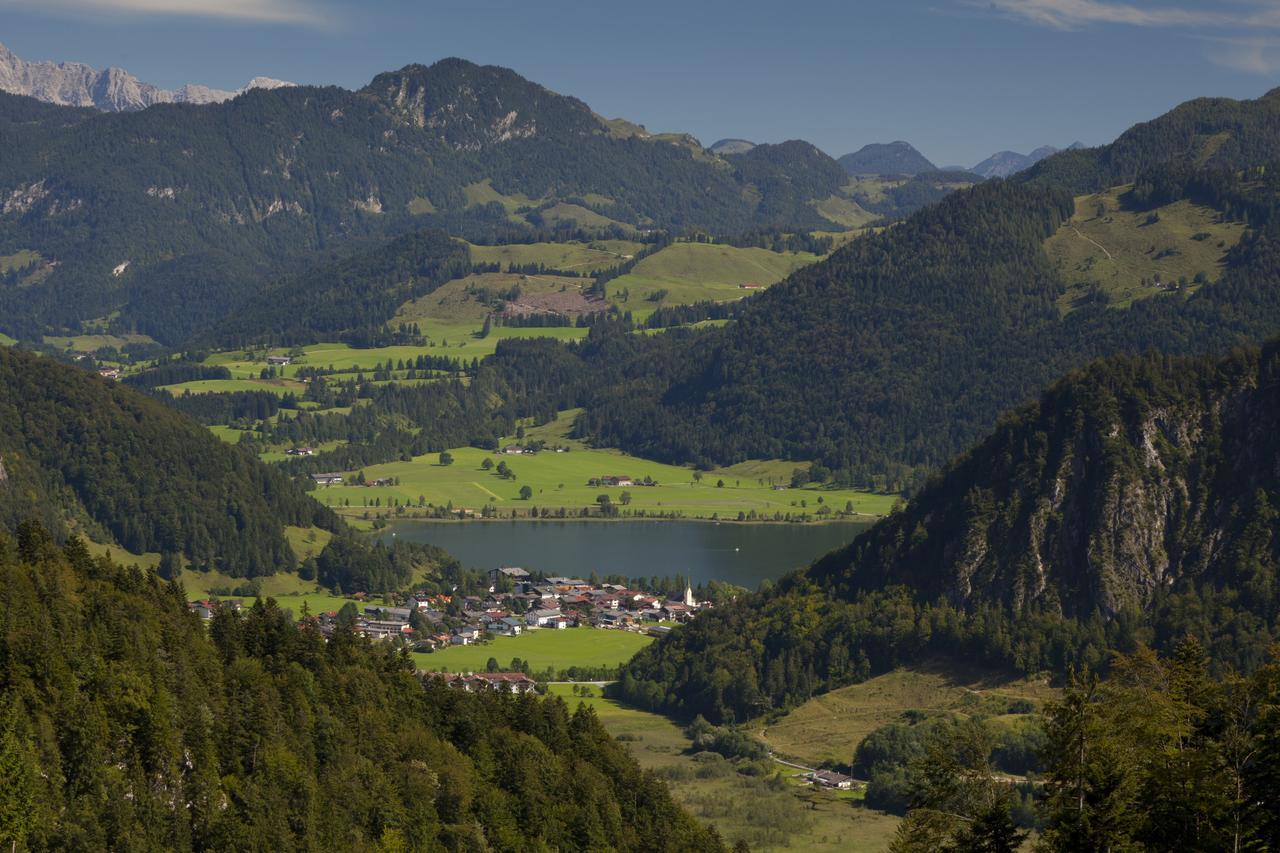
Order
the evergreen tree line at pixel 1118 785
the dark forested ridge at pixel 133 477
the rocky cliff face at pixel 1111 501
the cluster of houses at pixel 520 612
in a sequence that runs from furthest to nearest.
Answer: the dark forested ridge at pixel 133 477, the cluster of houses at pixel 520 612, the rocky cliff face at pixel 1111 501, the evergreen tree line at pixel 1118 785

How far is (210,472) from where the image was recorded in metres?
186

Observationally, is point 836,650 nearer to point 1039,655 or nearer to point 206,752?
point 1039,655

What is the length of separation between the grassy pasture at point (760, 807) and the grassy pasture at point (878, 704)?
5.38m

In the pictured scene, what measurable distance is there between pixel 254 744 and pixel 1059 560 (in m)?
74.5

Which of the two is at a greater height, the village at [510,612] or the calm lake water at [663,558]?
the calm lake water at [663,558]

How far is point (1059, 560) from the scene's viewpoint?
126m

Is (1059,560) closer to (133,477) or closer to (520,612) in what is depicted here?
(520,612)

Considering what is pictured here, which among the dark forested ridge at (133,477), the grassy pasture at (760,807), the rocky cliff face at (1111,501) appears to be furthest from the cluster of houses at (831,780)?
the dark forested ridge at (133,477)

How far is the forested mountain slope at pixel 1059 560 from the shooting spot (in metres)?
117

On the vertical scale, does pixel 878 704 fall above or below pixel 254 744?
below

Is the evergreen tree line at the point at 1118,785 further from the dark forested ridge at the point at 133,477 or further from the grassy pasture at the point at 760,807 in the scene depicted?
the dark forested ridge at the point at 133,477

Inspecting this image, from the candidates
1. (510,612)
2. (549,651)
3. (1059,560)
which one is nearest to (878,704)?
(1059,560)

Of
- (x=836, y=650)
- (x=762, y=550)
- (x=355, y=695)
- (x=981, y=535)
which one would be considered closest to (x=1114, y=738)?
(x=355, y=695)

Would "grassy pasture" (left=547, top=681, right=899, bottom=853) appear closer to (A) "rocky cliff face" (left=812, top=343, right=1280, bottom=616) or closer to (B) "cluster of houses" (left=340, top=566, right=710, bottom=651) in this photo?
(A) "rocky cliff face" (left=812, top=343, right=1280, bottom=616)
